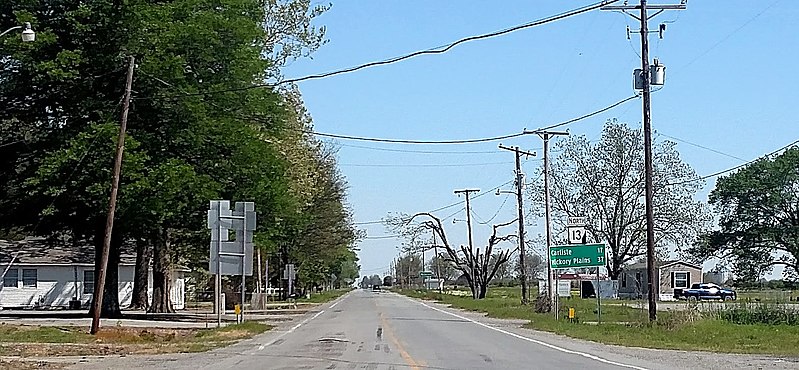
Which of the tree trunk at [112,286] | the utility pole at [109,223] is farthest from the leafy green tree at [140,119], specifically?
the utility pole at [109,223]

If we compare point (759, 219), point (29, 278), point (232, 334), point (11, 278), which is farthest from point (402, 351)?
point (759, 219)

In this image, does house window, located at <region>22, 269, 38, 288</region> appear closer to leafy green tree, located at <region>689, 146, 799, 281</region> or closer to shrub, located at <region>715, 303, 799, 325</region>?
shrub, located at <region>715, 303, 799, 325</region>

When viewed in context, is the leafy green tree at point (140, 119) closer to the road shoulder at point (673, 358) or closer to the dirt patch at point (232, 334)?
the dirt patch at point (232, 334)

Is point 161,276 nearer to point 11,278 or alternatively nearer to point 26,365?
point 11,278

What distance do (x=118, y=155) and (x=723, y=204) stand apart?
78.7 m

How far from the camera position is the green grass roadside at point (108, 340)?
25375 mm

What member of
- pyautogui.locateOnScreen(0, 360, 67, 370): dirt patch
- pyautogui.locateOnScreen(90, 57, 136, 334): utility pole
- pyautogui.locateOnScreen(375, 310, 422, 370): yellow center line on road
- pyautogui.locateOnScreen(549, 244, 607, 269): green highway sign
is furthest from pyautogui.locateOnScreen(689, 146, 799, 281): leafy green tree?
pyautogui.locateOnScreen(0, 360, 67, 370): dirt patch

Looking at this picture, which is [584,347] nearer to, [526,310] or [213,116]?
[213,116]

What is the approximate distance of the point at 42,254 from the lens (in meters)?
60.5

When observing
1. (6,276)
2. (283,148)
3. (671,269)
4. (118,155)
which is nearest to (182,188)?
(118,155)

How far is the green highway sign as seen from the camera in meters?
40.1

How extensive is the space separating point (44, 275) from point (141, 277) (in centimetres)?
1065

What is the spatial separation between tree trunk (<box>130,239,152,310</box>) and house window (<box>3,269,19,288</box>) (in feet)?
29.6

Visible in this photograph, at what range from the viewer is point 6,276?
58.6m
